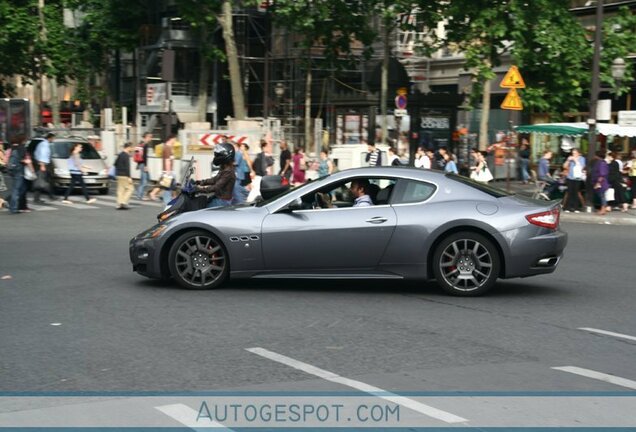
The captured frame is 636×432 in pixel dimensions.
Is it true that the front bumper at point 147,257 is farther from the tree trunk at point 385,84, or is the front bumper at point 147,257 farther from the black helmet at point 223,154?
the tree trunk at point 385,84

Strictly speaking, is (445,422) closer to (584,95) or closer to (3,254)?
(3,254)

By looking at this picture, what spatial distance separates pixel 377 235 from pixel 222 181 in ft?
9.54

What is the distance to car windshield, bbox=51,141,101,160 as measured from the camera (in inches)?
1209

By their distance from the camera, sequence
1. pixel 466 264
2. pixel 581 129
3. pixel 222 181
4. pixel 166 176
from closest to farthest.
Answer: pixel 466 264 < pixel 222 181 < pixel 166 176 < pixel 581 129

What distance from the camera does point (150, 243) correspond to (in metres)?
11.1

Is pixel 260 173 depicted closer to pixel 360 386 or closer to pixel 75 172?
pixel 75 172

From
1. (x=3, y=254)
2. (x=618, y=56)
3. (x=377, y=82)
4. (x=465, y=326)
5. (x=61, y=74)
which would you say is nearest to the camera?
(x=465, y=326)

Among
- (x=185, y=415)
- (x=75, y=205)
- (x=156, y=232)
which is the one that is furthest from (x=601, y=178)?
(x=185, y=415)

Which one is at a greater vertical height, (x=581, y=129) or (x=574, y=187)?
(x=581, y=129)

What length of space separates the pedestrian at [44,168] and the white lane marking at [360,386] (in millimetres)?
18831

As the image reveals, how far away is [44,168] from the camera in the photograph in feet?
84.1

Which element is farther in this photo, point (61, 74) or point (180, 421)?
point (61, 74)

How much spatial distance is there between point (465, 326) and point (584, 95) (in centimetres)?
3045

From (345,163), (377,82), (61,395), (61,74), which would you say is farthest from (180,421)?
(61,74)
